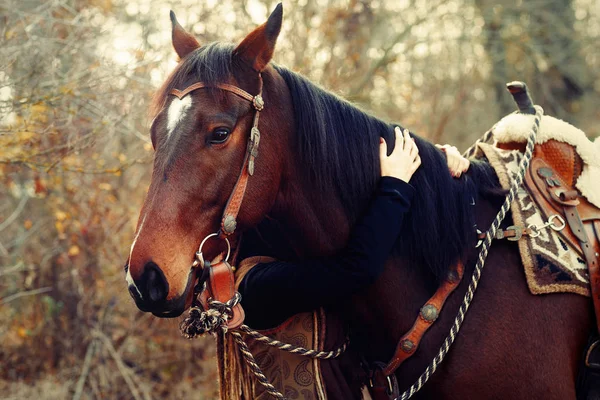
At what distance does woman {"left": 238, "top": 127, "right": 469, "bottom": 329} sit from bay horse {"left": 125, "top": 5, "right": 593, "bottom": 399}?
2.4 inches

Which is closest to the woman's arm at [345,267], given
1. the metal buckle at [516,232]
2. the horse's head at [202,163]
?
the horse's head at [202,163]

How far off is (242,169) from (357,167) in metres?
0.42

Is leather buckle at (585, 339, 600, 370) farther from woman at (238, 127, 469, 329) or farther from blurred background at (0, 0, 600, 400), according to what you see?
blurred background at (0, 0, 600, 400)

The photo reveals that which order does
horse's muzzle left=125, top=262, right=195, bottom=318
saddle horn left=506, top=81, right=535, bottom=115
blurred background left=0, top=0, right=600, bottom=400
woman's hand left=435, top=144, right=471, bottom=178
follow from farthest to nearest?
blurred background left=0, top=0, right=600, bottom=400 → saddle horn left=506, top=81, right=535, bottom=115 → woman's hand left=435, top=144, right=471, bottom=178 → horse's muzzle left=125, top=262, right=195, bottom=318

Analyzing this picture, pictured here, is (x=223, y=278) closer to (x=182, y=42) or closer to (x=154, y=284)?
(x=154, y=284)

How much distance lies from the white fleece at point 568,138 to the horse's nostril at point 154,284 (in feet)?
5.13

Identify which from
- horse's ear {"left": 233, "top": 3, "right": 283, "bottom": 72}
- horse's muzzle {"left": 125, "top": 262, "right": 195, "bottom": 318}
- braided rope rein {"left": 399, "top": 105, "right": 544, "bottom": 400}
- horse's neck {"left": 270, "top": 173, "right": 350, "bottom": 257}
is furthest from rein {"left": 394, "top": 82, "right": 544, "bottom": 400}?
horse's ear {"left": 233, "top": 3, "right": 283, "bottom": 72}

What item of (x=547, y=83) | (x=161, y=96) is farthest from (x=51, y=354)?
(x=547, y=83)

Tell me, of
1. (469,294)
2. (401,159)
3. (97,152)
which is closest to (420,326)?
(469,294)

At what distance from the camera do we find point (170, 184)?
5.56 feet

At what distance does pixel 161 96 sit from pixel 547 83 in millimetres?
11005

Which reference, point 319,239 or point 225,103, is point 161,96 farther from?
point 319,239

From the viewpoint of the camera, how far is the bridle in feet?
5.82

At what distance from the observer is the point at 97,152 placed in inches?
191
